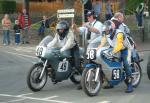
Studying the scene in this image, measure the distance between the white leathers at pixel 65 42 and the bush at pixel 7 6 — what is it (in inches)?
1105

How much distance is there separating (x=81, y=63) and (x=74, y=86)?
0.68m

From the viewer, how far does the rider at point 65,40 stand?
13.1 meters

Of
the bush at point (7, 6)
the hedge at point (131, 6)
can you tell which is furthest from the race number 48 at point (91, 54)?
the bush at point (7, 6)

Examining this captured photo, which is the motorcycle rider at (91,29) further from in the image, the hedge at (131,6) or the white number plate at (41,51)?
the hedge at (131,6)

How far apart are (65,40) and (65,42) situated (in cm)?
5

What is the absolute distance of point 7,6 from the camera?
136 feet

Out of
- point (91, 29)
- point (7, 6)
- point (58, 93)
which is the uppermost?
point (7, 6)

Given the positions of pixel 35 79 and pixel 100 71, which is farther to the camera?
pixel 35 79

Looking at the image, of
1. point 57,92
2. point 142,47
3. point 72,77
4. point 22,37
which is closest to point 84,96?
point 57,92

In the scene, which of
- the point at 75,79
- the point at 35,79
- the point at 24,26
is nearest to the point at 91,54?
the point at 35,79

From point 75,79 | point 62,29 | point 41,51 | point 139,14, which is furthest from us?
point 139,14

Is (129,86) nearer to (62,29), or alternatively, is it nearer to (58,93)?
(58,93)

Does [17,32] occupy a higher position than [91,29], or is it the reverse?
[17,32]

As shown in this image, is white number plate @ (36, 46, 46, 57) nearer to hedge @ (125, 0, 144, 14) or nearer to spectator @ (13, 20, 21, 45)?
spectator @ (13, 20, 21, 45)
